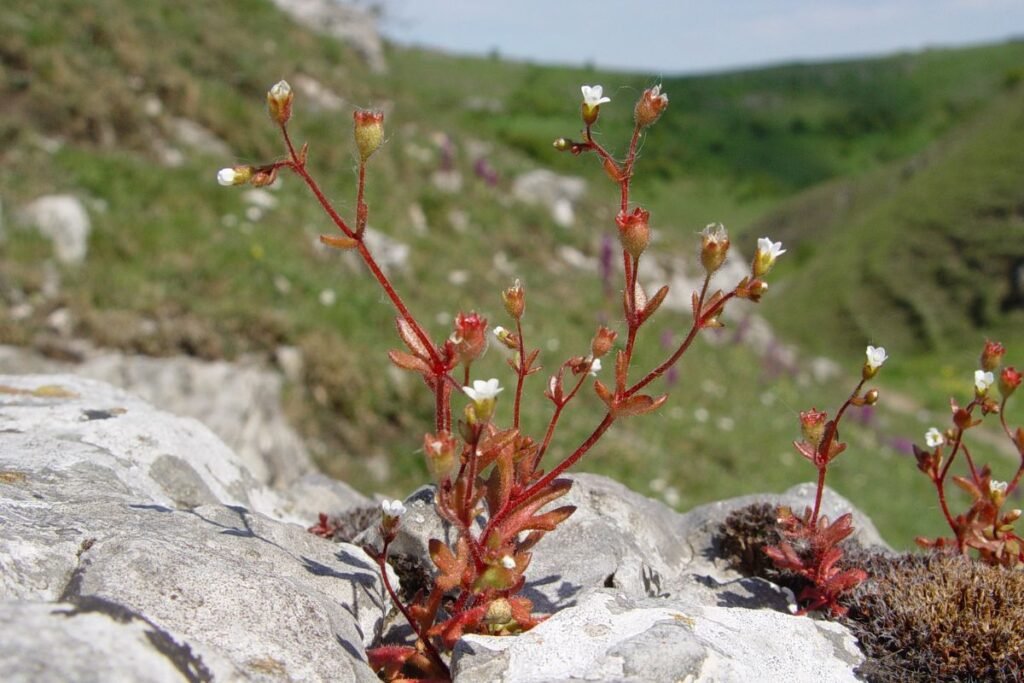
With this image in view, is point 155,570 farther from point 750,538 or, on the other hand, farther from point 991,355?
point 991,355

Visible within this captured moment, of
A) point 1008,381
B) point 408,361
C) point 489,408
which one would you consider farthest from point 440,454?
point 1008,381

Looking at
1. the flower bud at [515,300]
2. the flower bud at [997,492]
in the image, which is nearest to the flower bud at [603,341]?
the flower bud at [515,300]

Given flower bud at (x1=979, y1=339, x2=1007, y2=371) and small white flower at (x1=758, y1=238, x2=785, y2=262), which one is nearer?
small white flower at (x1=758, y1=238, x2=785, y2=262)

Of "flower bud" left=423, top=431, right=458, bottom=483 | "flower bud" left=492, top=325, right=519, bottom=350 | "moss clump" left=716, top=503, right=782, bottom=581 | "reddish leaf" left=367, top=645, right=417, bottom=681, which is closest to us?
"flower bud" left=423, top=431, right=458, bottom=483

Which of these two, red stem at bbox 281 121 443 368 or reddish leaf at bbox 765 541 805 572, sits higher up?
red stem at bbox 281 121 443 368

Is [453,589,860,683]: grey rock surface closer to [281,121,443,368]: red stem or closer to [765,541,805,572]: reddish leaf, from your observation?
[765,541,805,572]: reddish leaf

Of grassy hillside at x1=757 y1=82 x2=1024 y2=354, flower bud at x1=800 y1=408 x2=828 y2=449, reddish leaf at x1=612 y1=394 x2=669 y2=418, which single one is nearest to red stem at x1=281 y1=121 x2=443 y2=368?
reddish leaf at x1=612 y1=394 x2=669 y2=418

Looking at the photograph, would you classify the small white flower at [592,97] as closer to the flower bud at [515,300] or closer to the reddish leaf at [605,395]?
the flower bud at [515,300]
